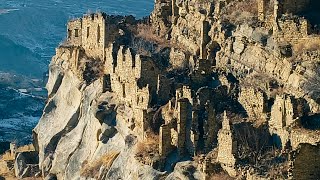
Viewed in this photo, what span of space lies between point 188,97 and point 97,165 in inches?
322

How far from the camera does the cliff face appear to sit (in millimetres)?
42844

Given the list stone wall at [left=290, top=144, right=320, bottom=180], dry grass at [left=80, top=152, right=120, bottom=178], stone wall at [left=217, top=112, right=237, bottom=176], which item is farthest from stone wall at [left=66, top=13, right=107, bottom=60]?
stone wall at [left=290, top=144, right=320, bottom=180]

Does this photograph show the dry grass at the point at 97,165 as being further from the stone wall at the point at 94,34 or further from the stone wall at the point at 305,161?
the stone wall at the point at 305,161

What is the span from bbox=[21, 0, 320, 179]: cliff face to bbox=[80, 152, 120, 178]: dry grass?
72 millimetres

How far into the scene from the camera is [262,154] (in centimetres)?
4216

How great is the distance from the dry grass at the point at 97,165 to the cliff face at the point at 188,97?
7 cm

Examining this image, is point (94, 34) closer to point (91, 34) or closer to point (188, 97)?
point (91, 34)

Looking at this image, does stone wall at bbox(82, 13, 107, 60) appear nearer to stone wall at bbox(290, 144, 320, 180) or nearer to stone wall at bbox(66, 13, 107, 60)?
stone wall at bbox(66, 13, 107, 60)

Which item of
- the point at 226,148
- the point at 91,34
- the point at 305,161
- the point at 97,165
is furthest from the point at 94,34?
the point at 305,161

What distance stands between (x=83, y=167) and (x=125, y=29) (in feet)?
29.6

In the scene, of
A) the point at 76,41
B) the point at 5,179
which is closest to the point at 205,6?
the point at 76,41

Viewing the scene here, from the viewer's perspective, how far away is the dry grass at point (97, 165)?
52.0 m

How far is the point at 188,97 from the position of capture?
46875mm

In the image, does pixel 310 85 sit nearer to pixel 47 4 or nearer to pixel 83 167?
pixel 83 167
